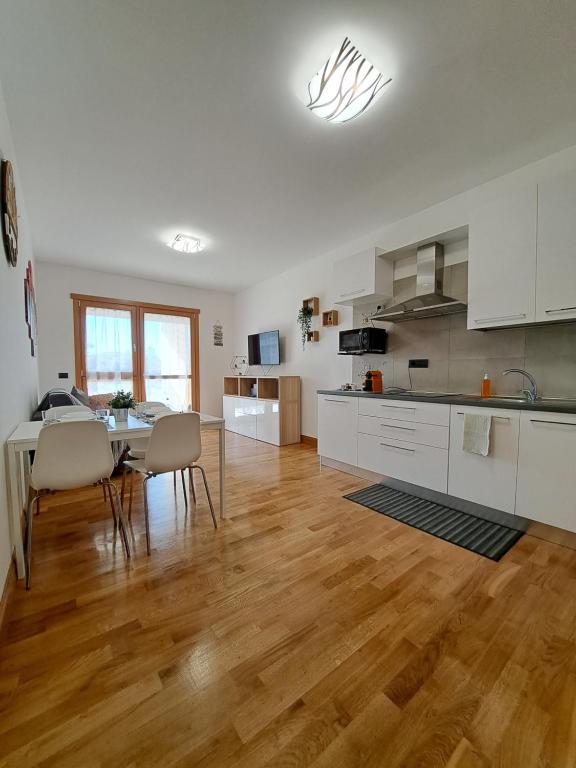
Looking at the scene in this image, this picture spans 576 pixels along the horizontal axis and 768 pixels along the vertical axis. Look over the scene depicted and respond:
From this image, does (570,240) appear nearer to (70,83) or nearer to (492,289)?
(492,289)

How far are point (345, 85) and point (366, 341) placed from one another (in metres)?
2.09

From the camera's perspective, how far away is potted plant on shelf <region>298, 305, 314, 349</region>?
460 centimetres

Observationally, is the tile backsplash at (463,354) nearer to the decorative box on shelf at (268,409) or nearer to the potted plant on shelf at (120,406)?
the decorative box on shelf at (268,409)

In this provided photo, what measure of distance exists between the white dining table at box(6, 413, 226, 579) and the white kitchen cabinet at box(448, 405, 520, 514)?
1.81 metres

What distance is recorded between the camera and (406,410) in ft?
8.95

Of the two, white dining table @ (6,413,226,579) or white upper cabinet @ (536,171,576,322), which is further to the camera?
white upper cabinet @ (536,171,576,322)

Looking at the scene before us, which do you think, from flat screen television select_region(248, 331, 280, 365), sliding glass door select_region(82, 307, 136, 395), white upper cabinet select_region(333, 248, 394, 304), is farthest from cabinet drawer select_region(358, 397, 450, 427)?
sliding glass door select_region(82, 307, 136, 395)

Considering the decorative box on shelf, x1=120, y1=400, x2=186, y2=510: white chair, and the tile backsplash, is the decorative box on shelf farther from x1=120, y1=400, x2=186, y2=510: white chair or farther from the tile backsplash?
x1=120, y1=400, x2=186, y2=510: white chair

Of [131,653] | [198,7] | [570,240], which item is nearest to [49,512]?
[131,653]

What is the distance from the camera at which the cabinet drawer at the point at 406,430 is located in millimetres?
2506

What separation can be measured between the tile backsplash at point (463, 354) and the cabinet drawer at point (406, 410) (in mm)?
537

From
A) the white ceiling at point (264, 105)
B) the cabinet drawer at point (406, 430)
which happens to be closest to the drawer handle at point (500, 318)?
the cabinet drawer at point (406, 430)

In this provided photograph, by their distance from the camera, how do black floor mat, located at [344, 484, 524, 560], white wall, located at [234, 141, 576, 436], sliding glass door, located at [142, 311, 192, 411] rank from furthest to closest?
1. sliding glass door, located at [142, 311, 192, 411]
2. white wall, located at [234, 141, 576, 436]
3. black floor mat, located at [344, 484, 524, 560]

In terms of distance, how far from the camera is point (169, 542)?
203cm
